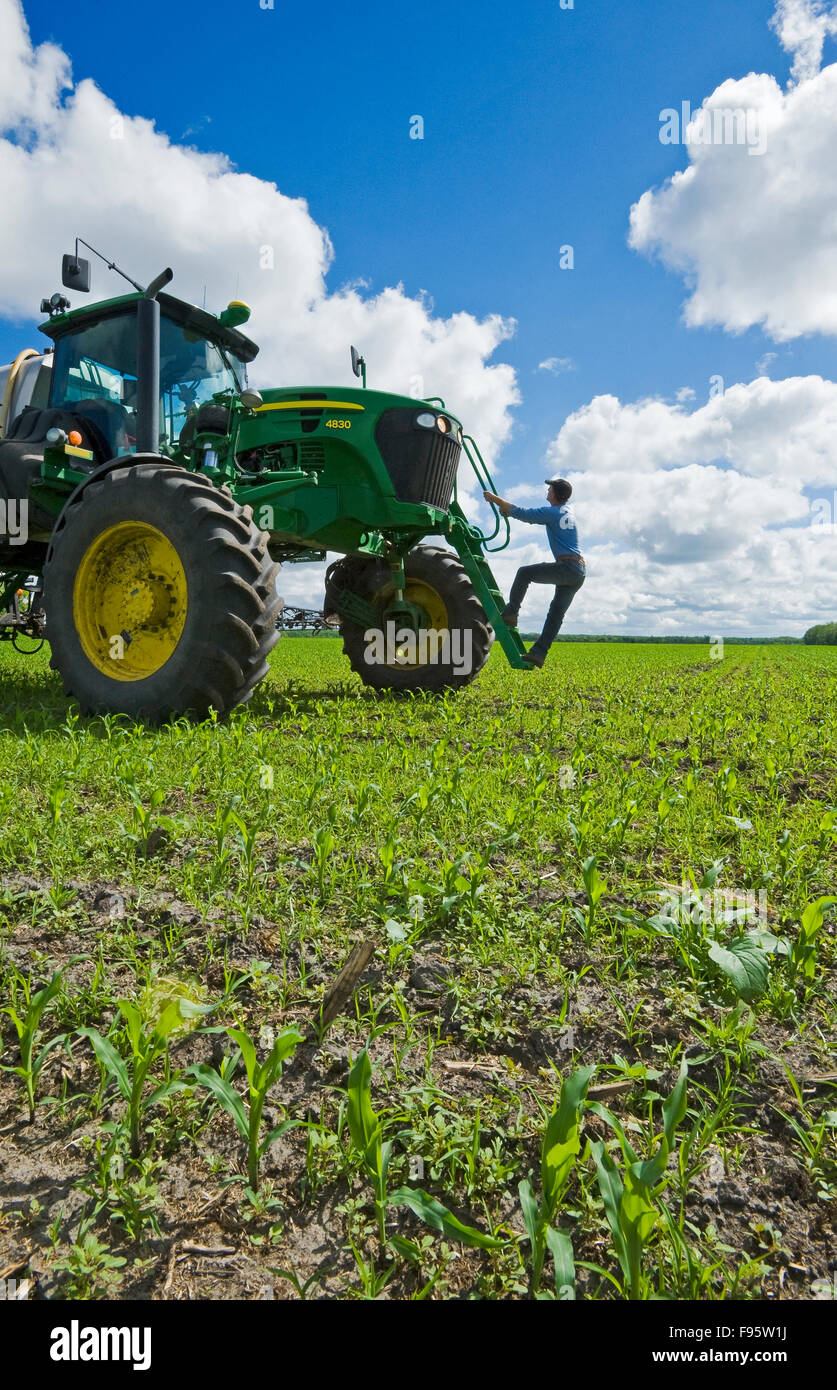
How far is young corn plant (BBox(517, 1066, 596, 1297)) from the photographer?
1073 millimetres

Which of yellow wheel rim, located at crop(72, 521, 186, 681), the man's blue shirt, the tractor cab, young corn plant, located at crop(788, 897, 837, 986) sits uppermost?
the tractor cab

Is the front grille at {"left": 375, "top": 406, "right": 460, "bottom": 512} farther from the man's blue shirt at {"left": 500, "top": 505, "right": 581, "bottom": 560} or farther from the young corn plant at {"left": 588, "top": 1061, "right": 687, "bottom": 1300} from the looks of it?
the young corn plant at {"left": 588, "top": 1061, "right": 687, "bottom": 1300}

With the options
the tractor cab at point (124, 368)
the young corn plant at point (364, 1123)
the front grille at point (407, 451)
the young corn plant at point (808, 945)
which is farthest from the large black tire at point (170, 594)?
the young corn plant at point (364, 1123)

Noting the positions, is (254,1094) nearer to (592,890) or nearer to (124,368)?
(592,890)

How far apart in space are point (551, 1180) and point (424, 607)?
6.38m

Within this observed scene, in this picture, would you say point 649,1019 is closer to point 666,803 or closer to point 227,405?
point 666,803

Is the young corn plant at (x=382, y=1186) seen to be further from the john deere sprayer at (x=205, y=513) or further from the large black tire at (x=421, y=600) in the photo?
the large black tire at (x=421, y=600)

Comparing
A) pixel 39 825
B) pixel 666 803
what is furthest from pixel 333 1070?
pixel 666 803

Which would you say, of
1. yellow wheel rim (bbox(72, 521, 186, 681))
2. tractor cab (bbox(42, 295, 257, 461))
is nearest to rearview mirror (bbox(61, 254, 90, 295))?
tractor cab (bbox(42, 295, 257, 461))

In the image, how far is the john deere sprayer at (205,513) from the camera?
4.50 m

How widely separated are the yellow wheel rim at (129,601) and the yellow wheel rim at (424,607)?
8.85ft

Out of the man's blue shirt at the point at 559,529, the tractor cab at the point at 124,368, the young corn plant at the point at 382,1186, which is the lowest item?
the young corn plant at the point at 382,1186

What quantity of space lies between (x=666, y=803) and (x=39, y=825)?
2.52 meters

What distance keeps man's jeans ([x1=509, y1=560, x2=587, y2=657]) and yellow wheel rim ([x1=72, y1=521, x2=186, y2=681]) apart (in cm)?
386
